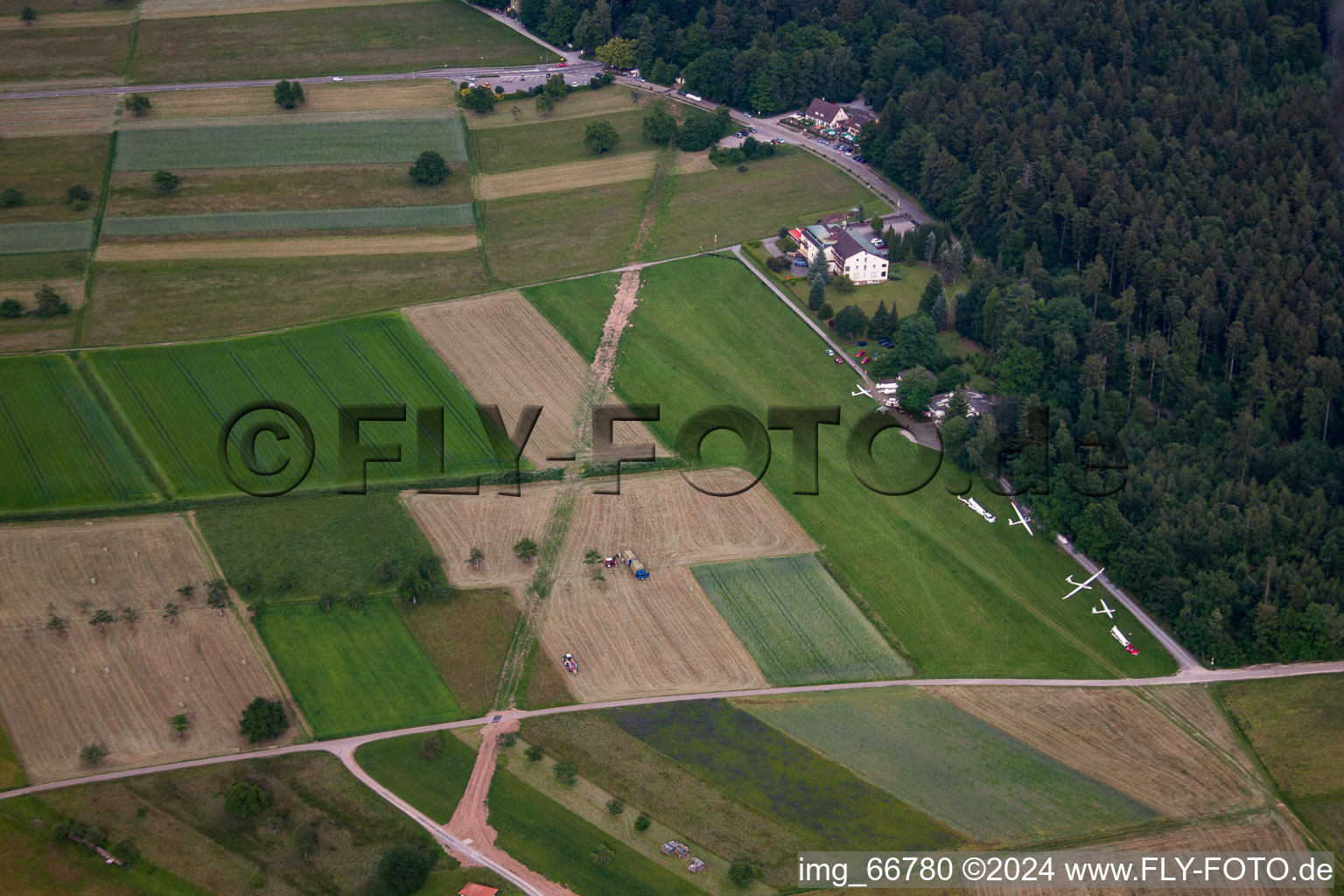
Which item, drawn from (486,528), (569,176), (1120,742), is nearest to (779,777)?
(1120,742)

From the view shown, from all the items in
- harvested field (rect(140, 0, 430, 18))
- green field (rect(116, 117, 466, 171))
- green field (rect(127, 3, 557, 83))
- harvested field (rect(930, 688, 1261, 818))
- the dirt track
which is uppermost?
harvested field (rect(140, 0, 430, 18))

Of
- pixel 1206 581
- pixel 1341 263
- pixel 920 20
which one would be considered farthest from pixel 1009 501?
pixel 920 20

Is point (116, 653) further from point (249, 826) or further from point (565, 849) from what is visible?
point (565, 849)

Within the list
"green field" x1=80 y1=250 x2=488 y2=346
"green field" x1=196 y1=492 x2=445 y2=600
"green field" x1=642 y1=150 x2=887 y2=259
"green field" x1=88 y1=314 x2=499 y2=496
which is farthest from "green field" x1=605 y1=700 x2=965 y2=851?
"green field" x1=642 y1=150 x2=887 y2=259

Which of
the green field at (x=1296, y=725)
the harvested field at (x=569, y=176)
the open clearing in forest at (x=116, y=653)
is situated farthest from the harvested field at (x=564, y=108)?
the green field at (x=1296, y=725)

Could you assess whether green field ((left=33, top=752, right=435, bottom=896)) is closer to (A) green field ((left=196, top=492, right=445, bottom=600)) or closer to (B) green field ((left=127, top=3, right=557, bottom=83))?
(A) green field ((left=196, top=492, right=445, bottom=600))

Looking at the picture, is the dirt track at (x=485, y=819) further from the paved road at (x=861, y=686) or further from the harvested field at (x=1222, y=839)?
the harvested field at (x=1222, y=839)
